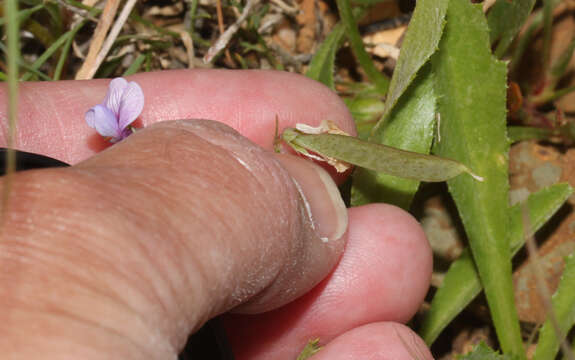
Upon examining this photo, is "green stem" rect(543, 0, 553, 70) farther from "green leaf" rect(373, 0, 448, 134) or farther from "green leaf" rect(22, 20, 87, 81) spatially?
"green leaf" rect(22, 20, 87, 81)

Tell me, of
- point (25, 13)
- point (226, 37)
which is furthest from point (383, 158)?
point (25, 13)

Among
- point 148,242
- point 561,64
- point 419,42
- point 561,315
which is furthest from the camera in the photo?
point 561,64

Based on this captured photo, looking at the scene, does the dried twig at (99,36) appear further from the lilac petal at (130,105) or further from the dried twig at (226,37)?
the lilac petal at (130,105)

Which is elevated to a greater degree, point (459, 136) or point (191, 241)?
point (191, 241)

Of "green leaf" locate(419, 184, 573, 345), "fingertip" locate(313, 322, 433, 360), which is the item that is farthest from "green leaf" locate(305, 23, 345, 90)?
"fingertip" locate(313, 322, 433, 360)

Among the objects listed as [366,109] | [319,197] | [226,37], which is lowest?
[366,109]

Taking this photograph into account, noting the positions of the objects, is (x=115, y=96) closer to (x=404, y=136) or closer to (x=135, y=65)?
(x=135, y=65)
